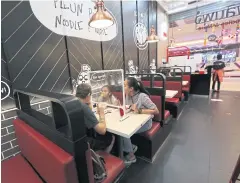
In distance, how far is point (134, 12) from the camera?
4301mm

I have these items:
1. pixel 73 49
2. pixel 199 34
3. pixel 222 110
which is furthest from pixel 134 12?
pixel 199 34

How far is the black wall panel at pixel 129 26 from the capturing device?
3.92 meters

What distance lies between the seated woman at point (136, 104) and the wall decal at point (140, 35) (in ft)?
9.49

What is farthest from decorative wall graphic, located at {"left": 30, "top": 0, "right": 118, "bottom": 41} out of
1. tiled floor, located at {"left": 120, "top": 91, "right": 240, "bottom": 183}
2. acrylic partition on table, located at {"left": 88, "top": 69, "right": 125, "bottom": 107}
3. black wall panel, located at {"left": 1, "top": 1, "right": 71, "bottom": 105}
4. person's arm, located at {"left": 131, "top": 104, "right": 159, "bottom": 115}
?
tiled floor, located at {"left": 120, "top": 91, "right": 240, "bottom": 183}

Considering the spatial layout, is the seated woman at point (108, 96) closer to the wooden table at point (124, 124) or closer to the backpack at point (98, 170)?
Result: the wooden table at point (124, 124)

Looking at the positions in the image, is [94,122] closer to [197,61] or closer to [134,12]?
[134,12]

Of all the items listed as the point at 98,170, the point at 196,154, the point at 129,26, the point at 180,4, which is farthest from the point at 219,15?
the point at 98,170

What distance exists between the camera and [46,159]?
992mm

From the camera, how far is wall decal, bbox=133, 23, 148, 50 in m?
4.48

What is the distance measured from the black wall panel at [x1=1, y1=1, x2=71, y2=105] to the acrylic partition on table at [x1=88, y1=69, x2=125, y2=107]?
610mm

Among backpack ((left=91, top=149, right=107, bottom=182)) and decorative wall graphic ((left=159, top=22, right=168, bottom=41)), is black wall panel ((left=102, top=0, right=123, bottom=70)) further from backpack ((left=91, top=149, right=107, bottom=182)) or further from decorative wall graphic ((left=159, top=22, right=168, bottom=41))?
decorative wall graphic ((left=159, top=22, right=168, bottom=41))

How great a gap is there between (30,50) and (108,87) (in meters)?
1.21

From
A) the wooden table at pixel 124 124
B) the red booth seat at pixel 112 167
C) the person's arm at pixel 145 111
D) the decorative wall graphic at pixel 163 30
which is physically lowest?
the red booth seat at pixel 112 167

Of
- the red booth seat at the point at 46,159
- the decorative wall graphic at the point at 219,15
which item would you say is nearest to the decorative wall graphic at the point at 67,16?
the red booth seat at the point at 46,159
